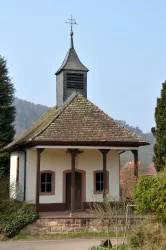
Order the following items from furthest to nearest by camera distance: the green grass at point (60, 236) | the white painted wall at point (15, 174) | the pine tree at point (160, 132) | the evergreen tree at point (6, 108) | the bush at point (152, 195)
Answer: the evergreen tree at point (6, 108)
the pine tree at point (160, 132)
the white painted wall at point (15, 174)
the green grass at point (60, 236)
the bush at point (152, 195)

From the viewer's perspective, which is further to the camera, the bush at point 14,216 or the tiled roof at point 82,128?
the tiled roof at point 82,128

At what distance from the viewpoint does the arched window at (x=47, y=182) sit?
22.3m

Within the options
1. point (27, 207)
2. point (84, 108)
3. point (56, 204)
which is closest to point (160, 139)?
point (84, 108)

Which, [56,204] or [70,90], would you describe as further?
[70,90]

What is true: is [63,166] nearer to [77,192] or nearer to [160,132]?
[77,192]

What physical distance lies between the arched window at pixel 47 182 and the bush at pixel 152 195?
10.2 metres

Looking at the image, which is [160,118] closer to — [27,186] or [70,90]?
[70,90]

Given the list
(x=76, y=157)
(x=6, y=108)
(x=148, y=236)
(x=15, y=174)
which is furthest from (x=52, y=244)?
(x=6, y=108)

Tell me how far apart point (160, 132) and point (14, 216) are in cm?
1068

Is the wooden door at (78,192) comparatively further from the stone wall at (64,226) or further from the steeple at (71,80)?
the steeple at (71,80)

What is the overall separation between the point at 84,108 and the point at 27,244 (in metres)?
9.47

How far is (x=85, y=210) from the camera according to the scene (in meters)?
22.3

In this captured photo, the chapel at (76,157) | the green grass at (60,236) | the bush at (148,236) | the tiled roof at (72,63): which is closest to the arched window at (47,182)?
the chapel at (76,157)

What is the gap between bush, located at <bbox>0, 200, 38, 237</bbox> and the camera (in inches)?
720
